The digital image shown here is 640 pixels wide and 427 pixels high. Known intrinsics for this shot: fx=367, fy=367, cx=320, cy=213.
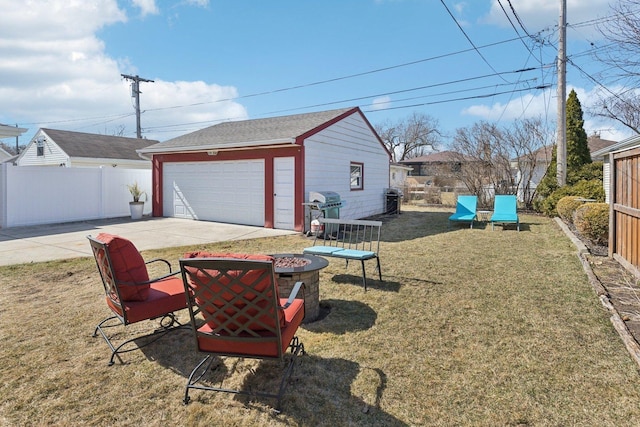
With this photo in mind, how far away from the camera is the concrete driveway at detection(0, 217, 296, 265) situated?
7.47 meters

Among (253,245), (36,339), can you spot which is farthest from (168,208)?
(36,339)

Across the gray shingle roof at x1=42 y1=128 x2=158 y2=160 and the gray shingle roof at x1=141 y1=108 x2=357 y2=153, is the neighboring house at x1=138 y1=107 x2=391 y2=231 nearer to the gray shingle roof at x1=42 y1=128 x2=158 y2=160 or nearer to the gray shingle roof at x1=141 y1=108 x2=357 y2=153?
the gray shingle roof at x1=141 y1=108 x2=357 y2=153

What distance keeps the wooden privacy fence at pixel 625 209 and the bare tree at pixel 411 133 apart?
40.2 metres

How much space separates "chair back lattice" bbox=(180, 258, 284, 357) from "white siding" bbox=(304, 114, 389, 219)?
7.96 meters

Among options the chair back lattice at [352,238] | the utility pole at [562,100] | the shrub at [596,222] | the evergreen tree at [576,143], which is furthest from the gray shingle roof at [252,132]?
the evergreen tree at [576,143]

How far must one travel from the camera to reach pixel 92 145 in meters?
21.1

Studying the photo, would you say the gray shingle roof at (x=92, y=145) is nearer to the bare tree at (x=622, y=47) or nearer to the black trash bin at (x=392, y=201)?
the black trash bin at (x=392, y=201)

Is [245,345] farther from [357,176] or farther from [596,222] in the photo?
[357,176]

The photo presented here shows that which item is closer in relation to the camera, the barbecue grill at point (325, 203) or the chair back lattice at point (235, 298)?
the chair back lattice at point (235, 298)

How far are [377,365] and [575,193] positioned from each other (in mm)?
12527

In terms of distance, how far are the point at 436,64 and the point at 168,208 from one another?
13977 mm

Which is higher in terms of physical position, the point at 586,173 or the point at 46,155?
the point at 46,155

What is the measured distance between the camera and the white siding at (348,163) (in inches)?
431

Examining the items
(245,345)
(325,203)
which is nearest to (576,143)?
(325,203)
